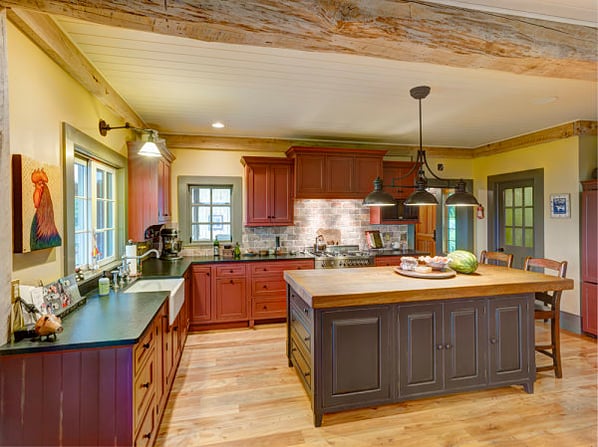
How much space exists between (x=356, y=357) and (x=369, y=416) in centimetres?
50

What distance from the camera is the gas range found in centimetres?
437

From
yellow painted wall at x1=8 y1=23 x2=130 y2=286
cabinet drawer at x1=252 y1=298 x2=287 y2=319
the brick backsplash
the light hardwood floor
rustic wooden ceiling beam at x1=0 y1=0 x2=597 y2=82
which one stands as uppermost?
rustic wooden ceiling beam at x1=0 y1=0 x2=597 y2=82

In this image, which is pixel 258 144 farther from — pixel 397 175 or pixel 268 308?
pixel 268 308

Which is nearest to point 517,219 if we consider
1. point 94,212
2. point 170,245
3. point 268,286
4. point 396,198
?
point 396,198

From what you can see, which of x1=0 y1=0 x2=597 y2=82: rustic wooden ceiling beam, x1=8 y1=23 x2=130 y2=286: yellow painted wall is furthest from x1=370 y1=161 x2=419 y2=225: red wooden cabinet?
x1=8 y1=23 x2=130 y2=286: yellow painted wall

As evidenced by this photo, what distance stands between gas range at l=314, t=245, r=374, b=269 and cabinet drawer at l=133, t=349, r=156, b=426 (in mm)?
2651

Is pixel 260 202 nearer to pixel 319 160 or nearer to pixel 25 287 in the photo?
pixel 319 160

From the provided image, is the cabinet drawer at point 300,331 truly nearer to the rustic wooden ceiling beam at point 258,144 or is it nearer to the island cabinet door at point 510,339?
the island cabinet door at point 510,339

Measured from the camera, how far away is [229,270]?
4.15m

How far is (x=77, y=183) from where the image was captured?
2660 millimetres

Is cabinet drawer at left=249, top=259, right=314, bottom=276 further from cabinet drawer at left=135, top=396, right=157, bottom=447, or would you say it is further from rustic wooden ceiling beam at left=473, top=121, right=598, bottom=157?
rustic wooden ceiling beam at left=473, top=121, right=598, bottom=157

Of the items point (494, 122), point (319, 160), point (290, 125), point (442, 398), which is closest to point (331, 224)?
point (319, 160)

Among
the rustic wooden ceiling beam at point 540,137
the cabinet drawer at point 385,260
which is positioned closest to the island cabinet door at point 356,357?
the cabinet drawer at point 385,260

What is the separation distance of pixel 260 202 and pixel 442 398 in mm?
3121
